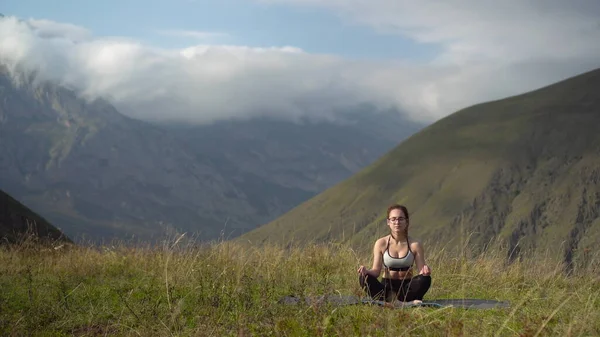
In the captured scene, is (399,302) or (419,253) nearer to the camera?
(399,302)

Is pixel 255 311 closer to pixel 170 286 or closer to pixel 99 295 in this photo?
pixel 170 286

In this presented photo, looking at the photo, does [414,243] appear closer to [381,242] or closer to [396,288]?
[381,242]

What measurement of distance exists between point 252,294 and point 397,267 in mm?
2236

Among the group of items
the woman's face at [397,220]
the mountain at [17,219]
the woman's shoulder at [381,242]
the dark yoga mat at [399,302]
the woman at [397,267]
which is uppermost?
the woman's face at [397,220]

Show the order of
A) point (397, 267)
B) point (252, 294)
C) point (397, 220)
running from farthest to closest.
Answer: point (252, 294), point (397, 267), point (397, 220)

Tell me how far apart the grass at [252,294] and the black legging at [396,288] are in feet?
1.24

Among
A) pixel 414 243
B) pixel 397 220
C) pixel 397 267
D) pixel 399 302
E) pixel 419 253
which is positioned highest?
pixel 397 220

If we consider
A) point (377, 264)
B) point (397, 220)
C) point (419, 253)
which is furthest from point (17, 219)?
point (419, 253)

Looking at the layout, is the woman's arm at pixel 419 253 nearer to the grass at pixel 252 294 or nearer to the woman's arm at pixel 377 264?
the woman's arm at pixel 377 264

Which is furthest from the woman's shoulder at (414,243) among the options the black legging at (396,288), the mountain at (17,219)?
the mountain at (17,219)

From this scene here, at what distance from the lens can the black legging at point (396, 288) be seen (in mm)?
9320

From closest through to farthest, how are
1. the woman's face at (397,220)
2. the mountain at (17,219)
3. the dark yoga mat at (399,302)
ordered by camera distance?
1. the dark yoga mat at (399,302)
2. the woman's face at (397,220)
3. the mountain at (17,219)

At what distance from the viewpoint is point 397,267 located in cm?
958

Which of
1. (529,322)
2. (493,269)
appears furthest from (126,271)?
(529,322)
